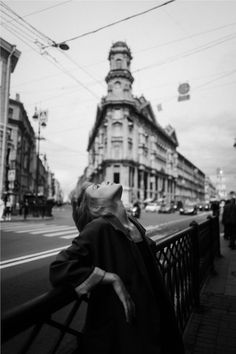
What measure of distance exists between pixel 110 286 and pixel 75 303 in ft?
1.02

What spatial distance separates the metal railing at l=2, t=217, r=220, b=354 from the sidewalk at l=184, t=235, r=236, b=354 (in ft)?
0.49

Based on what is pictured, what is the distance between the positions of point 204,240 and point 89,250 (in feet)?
16.5

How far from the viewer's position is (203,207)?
59.6 metres

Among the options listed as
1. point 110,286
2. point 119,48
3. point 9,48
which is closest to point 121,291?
point 110,286

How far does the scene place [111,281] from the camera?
1630 mm

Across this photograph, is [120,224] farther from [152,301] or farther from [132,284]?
[152,301]

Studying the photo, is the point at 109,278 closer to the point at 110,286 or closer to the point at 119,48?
the point at 110,286

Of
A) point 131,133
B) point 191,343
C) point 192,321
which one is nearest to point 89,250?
point 191,343

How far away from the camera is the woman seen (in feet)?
5.21

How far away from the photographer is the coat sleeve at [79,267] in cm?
154

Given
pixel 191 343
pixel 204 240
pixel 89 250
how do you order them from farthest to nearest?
pixel 204 240 < pixel 191 343 < pixel 89 250

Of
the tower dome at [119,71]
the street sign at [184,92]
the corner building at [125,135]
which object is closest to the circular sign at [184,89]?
the street sign at [184,92]

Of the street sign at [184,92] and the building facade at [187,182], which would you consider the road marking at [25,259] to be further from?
the building facade at [187,182]

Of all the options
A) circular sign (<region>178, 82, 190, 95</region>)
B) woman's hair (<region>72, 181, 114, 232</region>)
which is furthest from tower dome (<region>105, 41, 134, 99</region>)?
woman's hair (<region>72, 181, 114, 232</region>)
